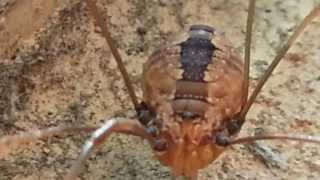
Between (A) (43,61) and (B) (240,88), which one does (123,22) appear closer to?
(A) (43,61)

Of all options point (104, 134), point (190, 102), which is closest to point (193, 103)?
point (190, 102)

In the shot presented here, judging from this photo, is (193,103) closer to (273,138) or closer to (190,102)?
(190,102)

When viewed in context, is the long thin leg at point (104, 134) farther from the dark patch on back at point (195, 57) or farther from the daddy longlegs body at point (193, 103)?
the dark patch on back at point (195, 57)

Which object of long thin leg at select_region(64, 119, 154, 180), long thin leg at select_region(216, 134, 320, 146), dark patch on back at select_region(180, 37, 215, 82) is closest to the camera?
long thin leg at select_region(64, 119, 154, 180)

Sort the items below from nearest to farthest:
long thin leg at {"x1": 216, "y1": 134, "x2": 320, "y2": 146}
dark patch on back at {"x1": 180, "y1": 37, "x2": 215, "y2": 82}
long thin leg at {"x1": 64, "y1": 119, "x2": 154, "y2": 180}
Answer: long thin leg at {"x1": 64, "y1": 119, "x2": 154, "y2": 180} < long thin leg at {"x1": 216, "y1": 134, "x2": 320, "y2": 146} < dark patch on back at {"x1": 180, "y1": 37, "x2": 215, "y2": 82}

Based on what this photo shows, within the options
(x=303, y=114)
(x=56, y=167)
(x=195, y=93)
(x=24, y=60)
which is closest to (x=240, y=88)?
(x=195, y=93)

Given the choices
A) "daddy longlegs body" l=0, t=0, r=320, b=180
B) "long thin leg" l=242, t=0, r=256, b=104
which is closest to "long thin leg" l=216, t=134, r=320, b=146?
"daddy longlegs body" l=0, t=0, r=320, b=180

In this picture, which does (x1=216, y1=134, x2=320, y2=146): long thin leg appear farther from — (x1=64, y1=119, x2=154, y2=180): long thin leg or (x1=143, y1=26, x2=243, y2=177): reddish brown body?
(x1=64, y1=119, x2=154, y2=180): long thin leg
